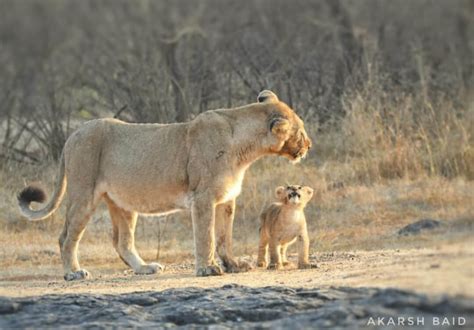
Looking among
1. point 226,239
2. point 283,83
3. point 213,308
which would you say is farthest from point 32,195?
point 283,83

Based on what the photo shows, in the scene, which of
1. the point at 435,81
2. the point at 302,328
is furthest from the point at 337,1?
the point at 302,328

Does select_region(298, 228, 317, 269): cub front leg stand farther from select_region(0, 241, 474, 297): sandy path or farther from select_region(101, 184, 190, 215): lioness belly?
select_region(101, 184, 190, 215): lioness belly

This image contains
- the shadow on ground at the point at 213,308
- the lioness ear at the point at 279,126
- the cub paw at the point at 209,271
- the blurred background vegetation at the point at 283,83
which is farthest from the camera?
the blurred background vegetation at the point at 283,83

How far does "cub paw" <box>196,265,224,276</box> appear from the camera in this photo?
10.2 metres

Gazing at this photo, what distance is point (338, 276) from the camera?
8.78m

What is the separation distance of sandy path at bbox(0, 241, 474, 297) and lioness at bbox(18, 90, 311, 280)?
1.54 feet

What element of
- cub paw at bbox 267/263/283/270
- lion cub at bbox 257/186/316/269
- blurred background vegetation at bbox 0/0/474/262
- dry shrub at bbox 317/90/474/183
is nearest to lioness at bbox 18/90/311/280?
cub paw at bbox 267/263/283/270

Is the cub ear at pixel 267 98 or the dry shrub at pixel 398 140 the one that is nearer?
the cub ear at pixel 267 98

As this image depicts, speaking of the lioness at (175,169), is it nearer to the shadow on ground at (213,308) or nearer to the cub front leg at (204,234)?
the cub front leg at (204,234)

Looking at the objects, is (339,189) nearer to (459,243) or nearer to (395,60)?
(395,60)

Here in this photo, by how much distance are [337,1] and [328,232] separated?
11663 mm

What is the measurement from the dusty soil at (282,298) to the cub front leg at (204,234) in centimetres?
57

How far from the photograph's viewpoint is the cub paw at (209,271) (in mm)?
10234

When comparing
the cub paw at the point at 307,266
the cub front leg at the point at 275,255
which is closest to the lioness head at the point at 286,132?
the cub front leg at the point at 275,255
